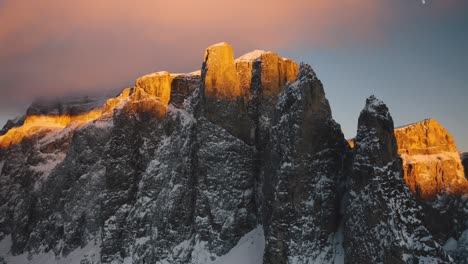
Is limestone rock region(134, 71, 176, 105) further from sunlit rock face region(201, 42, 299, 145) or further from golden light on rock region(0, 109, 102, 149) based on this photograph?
golden light on rock region(0, 109, 102, 149)

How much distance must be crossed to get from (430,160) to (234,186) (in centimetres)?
4917

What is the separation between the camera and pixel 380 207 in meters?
67.1

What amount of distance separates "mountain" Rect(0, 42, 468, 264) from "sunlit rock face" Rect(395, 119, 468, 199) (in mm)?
1169

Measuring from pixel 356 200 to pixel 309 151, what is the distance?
11048 millimetres

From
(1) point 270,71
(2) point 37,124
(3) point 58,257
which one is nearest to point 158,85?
(1) point 270,71

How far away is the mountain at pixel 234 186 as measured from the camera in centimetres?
7006

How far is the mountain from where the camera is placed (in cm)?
7006

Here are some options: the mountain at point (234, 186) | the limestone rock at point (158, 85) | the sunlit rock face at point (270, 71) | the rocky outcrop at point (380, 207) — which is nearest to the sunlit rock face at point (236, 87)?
the sunlit rock face at point (270, 71)

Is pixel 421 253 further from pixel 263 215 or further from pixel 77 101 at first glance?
pixel 77 101

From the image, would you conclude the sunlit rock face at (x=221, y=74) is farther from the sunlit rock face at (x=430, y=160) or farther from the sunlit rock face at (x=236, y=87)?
the sunlit rock face at (x=430, y=160)

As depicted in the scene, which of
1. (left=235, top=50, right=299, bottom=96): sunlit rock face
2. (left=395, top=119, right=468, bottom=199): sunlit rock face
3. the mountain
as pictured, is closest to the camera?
the mountain

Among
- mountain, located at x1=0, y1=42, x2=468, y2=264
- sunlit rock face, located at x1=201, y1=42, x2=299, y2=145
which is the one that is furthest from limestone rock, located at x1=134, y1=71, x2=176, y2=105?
sunlit rock face, located at x1=201, y1=42, x2=299, y2=145

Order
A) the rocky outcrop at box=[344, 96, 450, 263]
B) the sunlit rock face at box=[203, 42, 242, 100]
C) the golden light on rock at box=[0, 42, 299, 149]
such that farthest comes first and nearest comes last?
the golden light on rock at box=[0, 42, 299, 149] < the sunlit rock face at box=[203, 42, 242, 100] < the rocky outcrop at box=[344, 96, 450, 263]

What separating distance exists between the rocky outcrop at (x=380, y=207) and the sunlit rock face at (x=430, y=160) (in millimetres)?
44238
